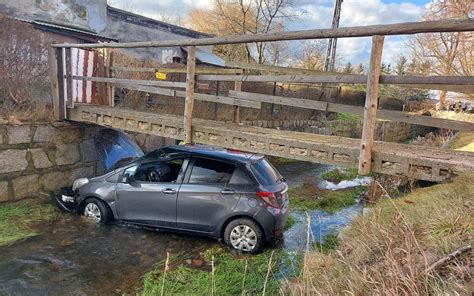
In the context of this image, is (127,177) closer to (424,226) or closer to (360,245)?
(360,245)

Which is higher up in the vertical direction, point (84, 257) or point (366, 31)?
point (366, 31)

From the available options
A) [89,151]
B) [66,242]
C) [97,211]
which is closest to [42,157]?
[89,151]

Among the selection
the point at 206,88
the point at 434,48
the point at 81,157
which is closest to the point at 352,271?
the point at 81,157

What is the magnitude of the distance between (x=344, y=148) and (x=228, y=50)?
85.3ft

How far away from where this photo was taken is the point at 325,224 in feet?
26.7

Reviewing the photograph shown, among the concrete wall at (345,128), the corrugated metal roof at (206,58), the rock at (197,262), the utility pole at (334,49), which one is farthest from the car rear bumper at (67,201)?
the utility pole at (334,49)

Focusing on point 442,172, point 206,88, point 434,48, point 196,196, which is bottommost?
point 196,196

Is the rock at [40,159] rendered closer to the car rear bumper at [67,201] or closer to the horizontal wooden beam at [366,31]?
the car rear bumper at [67,201]

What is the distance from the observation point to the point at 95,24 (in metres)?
18.2

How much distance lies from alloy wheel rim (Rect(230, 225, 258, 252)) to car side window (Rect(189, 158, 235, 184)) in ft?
2.70

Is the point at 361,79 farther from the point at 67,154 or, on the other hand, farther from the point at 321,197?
the point at 67,154

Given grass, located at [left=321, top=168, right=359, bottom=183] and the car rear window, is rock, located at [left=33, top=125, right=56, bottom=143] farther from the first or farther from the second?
grass, located at [left=321, top=168, right=359, bottom=183]

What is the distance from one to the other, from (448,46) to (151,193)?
65.3 ft

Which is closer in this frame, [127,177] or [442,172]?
[442,172]
